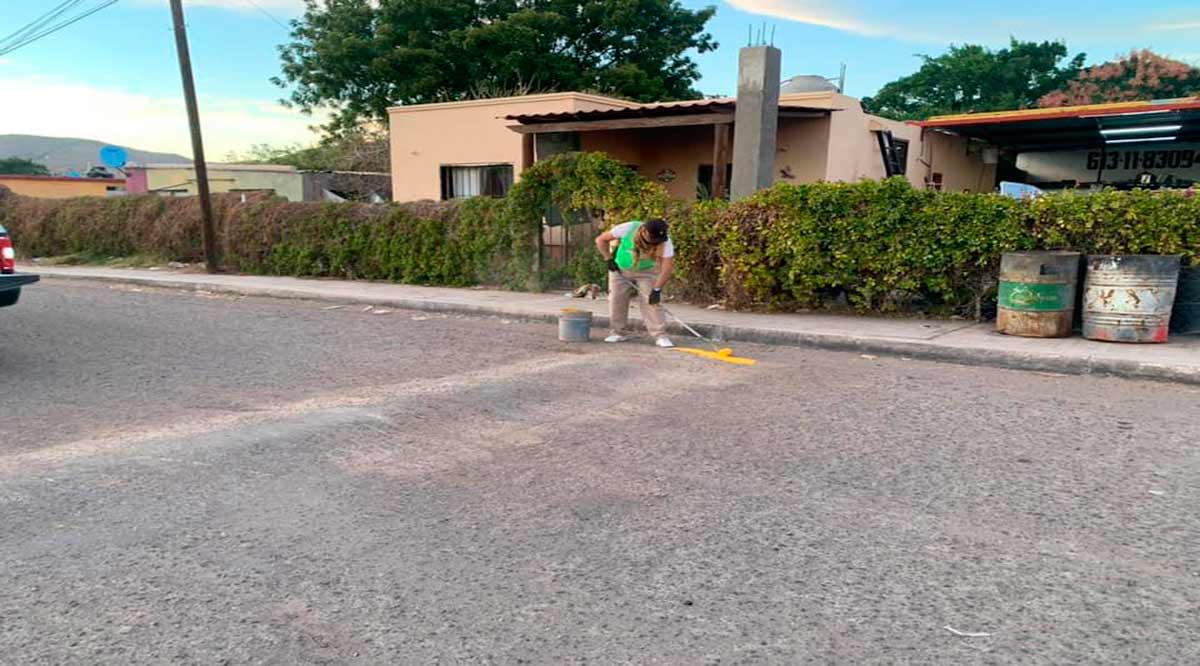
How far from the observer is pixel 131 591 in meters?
3.25

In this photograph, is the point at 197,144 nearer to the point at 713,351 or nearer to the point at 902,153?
the point at 713,351

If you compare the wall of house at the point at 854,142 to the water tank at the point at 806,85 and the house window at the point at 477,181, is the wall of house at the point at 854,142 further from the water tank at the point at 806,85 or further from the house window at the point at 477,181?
the house window at the point at 477,181

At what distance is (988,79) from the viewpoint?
36.7 m

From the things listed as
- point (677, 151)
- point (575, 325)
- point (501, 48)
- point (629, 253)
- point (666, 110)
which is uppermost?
point (501, 48)

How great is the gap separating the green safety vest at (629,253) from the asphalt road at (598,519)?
75.4 inches

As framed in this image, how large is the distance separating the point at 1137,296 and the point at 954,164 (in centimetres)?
1437

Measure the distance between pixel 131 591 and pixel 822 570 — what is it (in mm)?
2844

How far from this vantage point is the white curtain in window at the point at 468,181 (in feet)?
64.7

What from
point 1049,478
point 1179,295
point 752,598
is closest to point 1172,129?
point 1179,295

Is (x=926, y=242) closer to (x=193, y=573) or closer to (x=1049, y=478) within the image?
(x=1049, y=478)

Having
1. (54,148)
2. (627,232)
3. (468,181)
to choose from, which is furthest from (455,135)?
(54,148)

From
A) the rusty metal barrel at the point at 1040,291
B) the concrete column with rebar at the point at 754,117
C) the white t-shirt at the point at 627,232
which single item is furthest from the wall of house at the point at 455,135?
the rusty metal barrel at the point at 1040,291

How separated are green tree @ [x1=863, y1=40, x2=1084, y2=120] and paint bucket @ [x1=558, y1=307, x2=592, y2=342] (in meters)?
31.7

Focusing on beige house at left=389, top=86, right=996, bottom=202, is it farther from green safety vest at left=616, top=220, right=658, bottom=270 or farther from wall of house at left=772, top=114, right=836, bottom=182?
green safety vest at left=616, top=220, right=658, bottom=270
